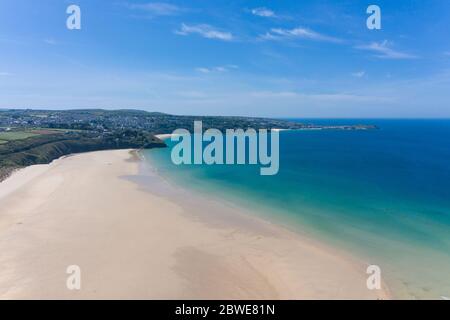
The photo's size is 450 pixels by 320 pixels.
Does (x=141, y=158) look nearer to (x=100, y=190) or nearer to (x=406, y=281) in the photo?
(x=100, y=190)

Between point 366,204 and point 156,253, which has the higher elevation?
point 366,204

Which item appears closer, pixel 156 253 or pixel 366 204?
pixel 156 253

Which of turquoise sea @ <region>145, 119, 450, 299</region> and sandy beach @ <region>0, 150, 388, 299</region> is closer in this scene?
sandy beach @ <region>0, 150, 388, 299</region>

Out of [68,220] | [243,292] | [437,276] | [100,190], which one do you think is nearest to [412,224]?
[437,276]

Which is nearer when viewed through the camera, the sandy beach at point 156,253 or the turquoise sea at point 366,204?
the sandy beach at point 156,253
